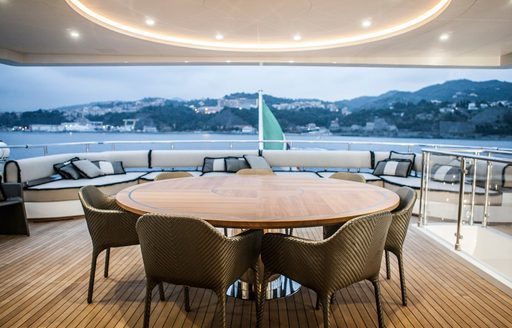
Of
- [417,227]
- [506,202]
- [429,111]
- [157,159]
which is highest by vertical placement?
[429,111]

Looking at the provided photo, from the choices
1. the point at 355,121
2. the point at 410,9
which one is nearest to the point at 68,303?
the point at 410,9

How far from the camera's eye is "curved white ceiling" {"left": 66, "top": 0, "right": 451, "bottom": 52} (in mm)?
3486

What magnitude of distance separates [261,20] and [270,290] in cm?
317

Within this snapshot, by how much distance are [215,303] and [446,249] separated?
227 cm

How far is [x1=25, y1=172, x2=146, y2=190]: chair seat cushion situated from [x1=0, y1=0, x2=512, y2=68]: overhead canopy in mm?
1951

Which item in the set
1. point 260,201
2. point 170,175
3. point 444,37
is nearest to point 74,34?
point 170,175

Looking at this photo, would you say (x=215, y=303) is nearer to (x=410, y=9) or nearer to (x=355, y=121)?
(x=410, y=9)

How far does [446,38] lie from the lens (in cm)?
→ 450

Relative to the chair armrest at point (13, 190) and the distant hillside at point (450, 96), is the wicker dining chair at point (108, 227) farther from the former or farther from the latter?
the distant hillside at point (450, 96)

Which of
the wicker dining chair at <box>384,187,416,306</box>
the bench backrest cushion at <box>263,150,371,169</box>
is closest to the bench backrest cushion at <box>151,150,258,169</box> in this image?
the bench backrest cushion at <box>263,150,371,169</box>

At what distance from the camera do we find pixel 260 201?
192cm

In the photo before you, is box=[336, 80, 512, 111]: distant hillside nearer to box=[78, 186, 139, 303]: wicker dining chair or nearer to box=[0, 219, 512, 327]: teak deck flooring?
box=[0, 219, 512, 327]: teak deck flooring

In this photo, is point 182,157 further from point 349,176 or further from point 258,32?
point 349,176

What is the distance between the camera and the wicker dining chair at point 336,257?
144 cm
